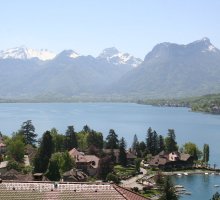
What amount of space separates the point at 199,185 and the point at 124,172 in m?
11.1

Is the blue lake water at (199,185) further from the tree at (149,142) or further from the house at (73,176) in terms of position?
the tree at (149,142)

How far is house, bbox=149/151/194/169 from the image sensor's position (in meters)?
76.1

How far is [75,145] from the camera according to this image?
277 feet

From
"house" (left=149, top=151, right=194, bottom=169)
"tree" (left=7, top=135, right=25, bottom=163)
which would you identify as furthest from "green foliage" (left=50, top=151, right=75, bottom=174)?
"house" (left=149, top=151, right=194, bottom=169)

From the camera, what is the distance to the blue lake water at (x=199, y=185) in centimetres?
5769

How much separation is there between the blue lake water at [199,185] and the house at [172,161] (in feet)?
21.0

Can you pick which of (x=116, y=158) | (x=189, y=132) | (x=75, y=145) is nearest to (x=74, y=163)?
(x=116, y=158)

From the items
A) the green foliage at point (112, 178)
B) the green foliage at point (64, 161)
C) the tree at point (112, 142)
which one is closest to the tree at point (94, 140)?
the tree at point (112, 142)

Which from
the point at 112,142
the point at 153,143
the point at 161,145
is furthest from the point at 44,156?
the point at 161,145

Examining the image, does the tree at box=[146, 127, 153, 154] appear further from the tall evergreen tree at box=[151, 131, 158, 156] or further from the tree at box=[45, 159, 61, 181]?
the tree at box=[45, 159, 61, 181]

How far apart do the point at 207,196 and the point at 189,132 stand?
87458 mm

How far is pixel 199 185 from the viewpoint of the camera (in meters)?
63.9

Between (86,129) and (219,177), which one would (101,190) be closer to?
(219,177)

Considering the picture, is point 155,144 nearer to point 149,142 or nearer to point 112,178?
point 149,142
